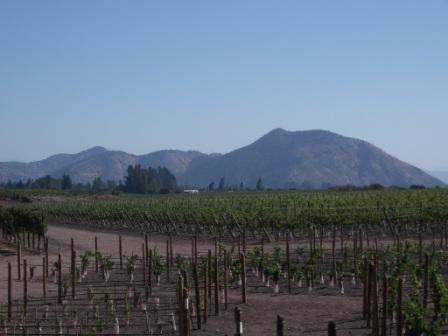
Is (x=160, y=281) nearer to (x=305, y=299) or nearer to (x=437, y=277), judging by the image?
(x=305, y=299)

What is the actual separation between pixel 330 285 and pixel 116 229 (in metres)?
32.7

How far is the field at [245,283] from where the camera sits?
16.3m

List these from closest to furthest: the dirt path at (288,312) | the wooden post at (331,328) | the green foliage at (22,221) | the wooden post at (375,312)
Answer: the wooden post at (331,328)
the wooden post at (375,312)
the dirt path at (288,312)
the green foliage at (22,221)

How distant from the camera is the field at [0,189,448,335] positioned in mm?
16281

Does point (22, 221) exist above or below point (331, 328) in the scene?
above

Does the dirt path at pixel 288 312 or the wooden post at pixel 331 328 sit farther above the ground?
the wooden post at pixel 331 328

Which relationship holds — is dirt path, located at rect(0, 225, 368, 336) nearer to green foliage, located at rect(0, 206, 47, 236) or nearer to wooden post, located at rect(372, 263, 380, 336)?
wooden post, located at rect(372, 263, 380, 336)

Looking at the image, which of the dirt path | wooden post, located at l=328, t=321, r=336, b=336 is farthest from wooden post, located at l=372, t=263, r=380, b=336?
wooden post, located at l=328, t=321, r=336, b=336

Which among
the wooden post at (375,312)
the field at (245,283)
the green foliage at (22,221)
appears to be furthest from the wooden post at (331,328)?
the green foliage at (22,221)

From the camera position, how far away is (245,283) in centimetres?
2109

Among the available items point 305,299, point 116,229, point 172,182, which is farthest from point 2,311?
point 172,182

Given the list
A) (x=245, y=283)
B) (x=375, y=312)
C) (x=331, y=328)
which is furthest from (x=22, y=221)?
(x=331, y=328)

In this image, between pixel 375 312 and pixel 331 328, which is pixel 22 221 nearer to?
pixel 375 312

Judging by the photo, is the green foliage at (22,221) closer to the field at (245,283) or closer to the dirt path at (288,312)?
the field at (245,283)
